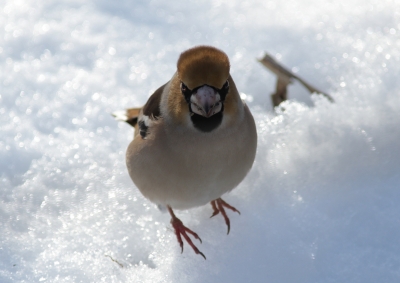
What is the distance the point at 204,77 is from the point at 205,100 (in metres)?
0.13

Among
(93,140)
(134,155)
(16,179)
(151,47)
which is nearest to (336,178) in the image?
(134,155)

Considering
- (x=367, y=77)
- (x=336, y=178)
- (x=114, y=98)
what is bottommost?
(x=114, y=98)

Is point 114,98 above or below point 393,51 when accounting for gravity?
below

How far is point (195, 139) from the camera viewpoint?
2.79 m

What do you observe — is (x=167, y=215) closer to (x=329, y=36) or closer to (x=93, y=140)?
(x=93, y=140)

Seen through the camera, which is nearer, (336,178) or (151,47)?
(336,178)

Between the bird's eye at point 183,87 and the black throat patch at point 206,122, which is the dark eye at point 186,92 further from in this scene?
the black throat patch at point 206,122

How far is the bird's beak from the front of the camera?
256 centimetres

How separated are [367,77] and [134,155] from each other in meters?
1.94

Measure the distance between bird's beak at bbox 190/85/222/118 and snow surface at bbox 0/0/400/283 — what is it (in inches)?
33.7

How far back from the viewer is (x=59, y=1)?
5.60m

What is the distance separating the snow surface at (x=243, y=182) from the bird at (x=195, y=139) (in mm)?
349

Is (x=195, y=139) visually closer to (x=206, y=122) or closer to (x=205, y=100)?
(x=206, y=122)

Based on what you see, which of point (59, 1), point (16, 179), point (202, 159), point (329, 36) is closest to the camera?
point (202, 159)
